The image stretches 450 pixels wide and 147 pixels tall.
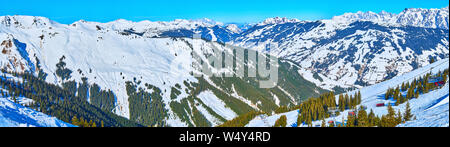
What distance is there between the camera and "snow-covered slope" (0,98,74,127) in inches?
2364

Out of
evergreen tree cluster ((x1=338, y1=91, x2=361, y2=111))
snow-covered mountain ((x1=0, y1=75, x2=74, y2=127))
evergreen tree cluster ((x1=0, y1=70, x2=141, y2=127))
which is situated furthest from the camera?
evergreen tree cluster ((x1=0, y1=70, x2=141, y2=127))

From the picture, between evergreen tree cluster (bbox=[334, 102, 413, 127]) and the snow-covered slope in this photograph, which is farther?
the snow-covered slope

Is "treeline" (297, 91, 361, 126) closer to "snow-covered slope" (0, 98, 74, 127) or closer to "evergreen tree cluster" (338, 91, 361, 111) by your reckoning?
"evergreen tree cluster" (338, 91, 361, 111)

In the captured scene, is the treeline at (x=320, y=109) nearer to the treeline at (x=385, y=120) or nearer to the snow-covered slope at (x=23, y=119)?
the treeline at (x=385, y=120)

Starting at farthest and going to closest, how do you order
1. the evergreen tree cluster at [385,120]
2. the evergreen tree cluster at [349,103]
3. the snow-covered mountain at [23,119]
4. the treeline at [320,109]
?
the evergreen tree cluster at [349,103], the treeline at [320,109], the snow-covered mountain at [23,119], the evergreen tree cluster at [385,120]

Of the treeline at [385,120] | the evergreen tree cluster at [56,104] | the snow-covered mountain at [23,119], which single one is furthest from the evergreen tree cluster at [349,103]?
the evergreen tree cluster at [56,104]

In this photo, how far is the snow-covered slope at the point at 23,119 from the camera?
6006 centimetres

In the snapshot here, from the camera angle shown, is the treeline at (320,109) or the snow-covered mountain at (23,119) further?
the treeline at (320,109)

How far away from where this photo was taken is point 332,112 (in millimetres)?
86500

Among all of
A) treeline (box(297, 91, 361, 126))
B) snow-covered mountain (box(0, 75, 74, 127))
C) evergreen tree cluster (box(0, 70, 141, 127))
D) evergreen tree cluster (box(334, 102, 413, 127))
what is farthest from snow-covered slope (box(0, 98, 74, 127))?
evergreen tree cluster (box(0, 70, 141, 127))

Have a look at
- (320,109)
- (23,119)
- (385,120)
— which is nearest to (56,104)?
(23,119)

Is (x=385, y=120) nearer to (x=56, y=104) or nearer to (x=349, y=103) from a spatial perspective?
(x=349, y=103)
